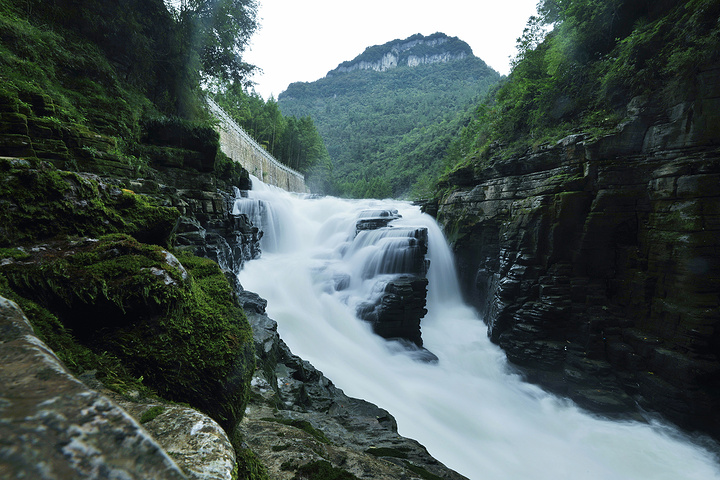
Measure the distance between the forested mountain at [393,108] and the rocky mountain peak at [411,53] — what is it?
490 mm

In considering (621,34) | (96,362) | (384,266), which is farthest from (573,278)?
(96,362)

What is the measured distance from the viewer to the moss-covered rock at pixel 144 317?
1.83m

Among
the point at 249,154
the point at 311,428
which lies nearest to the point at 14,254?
the point at 311,428

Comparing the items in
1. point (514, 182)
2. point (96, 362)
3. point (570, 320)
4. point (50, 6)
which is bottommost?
point (570, 320)

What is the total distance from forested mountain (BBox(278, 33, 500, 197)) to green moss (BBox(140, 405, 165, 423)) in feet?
116

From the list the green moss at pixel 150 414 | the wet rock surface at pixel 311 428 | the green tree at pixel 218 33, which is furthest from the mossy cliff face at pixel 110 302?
the green tree at pixel 218 33

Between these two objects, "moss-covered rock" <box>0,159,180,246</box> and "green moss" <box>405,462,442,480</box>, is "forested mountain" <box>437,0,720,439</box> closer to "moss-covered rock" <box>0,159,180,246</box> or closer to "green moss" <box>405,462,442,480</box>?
"green moss" <box>405,462,442,480</box>

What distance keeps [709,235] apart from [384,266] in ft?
32.0

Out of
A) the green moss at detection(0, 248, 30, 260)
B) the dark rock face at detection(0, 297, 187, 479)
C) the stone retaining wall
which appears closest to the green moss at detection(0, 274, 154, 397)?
the green moss at detection(0, 248, 30, 260)

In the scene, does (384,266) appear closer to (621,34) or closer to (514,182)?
(514,182)

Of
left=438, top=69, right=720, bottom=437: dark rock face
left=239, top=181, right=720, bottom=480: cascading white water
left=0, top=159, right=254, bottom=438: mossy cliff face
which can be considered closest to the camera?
left=0, top=159, right=254, bottom=438: mossy cliff face

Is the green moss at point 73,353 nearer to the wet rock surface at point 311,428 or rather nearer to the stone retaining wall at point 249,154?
the wet rock surface at point 311,428

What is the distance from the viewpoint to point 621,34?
10117mm

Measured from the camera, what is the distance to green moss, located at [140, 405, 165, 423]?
1.37 metres
